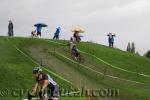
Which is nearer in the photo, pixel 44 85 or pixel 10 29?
pixel 44 85

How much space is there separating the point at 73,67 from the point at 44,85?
25802 millimetres

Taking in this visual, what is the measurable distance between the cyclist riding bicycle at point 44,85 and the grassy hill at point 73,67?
972 centimetres

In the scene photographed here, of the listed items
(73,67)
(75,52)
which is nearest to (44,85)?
(73,67)

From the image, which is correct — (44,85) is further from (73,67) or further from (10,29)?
(10,29)

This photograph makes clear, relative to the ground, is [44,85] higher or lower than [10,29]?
lower

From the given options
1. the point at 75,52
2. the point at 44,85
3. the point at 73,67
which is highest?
the point at 44,85

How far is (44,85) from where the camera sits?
17.9 metres

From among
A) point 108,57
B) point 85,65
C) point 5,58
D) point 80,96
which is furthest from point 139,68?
point 80,96

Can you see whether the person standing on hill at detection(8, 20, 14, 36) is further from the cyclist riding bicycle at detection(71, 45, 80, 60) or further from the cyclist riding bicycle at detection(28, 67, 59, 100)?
the cyclist riding bicycle at detection(28, 67, 59, 100)

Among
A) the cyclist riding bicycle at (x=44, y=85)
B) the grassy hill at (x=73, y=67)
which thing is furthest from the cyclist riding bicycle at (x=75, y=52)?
the cyclist riding bicycle at (x=44, y=85)

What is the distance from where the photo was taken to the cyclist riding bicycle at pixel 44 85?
1794 centimetres

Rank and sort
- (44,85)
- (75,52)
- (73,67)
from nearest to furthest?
(44,85), (73,67), (75,52)

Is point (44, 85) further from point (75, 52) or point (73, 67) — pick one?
point (75, 52)

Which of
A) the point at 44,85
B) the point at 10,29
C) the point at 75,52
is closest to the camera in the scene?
the point at 44,85
